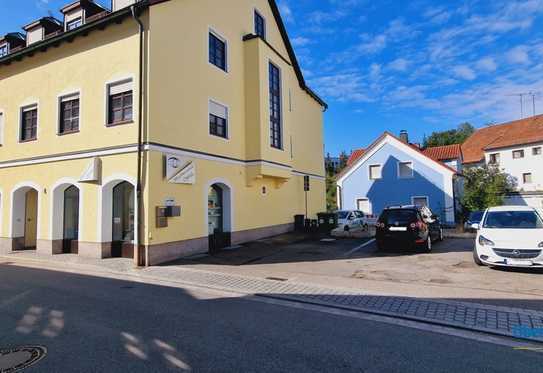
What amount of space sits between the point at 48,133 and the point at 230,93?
25.7 feet

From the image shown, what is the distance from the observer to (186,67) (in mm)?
12898

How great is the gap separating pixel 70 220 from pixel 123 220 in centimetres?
322

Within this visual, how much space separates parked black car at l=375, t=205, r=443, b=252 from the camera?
12.0 m

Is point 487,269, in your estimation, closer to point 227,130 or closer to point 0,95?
point 227,130

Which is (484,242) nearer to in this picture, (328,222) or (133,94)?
(133,94)

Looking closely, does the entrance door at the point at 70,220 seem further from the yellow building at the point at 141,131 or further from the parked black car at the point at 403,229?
the parked black car at the point at 403,229

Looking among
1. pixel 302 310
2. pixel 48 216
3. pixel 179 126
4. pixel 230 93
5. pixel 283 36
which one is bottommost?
pixel 302 310

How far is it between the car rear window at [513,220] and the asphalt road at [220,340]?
631 cm

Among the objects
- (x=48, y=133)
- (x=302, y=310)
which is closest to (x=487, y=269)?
(x=302, y=310)

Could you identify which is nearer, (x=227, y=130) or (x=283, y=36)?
(x=227, y=130)

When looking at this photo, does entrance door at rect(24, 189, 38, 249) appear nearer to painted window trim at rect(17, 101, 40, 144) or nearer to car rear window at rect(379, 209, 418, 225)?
painted window trim at rect(17, 101, 40, 144)

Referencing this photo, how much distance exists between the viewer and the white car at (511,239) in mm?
8305

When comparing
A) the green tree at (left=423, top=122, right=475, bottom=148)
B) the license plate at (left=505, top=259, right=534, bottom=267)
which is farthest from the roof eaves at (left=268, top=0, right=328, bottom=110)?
the green tree at (left=423, top=122, right=475, bottom=148)

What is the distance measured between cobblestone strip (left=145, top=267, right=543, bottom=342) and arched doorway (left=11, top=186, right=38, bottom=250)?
1063 cm
